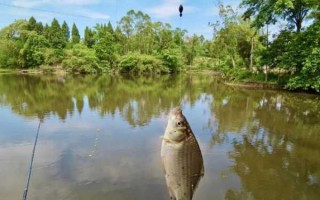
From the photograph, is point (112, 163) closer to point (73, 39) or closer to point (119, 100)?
point (119, 100)

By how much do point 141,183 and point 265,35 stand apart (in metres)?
26.3

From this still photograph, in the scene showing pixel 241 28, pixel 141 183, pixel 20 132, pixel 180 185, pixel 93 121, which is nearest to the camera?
pixel 180 185

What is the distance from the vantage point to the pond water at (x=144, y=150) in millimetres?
7707

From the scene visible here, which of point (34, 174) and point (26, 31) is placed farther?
point (26, 31)

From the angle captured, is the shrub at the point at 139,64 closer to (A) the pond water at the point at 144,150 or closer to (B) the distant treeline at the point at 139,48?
(B) the distant treeline at the point at 139,48

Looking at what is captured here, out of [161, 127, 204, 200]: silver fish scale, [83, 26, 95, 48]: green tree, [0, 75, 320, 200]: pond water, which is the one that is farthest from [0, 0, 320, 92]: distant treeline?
[161, 127, 204, 200]: silver fish scale

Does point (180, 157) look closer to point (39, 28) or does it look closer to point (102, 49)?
point (102, 49)

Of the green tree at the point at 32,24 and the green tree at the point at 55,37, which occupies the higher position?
the green tree at the point at 32,24

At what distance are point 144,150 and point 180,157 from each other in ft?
27.6

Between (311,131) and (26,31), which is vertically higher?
(26,31)

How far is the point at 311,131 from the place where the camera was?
13258 mm

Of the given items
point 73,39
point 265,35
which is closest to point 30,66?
point 73,39

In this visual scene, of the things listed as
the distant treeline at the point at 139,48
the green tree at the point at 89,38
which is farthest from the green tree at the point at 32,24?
the green tree at the point at 89,38

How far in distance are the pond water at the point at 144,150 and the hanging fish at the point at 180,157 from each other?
5164 millimetres
